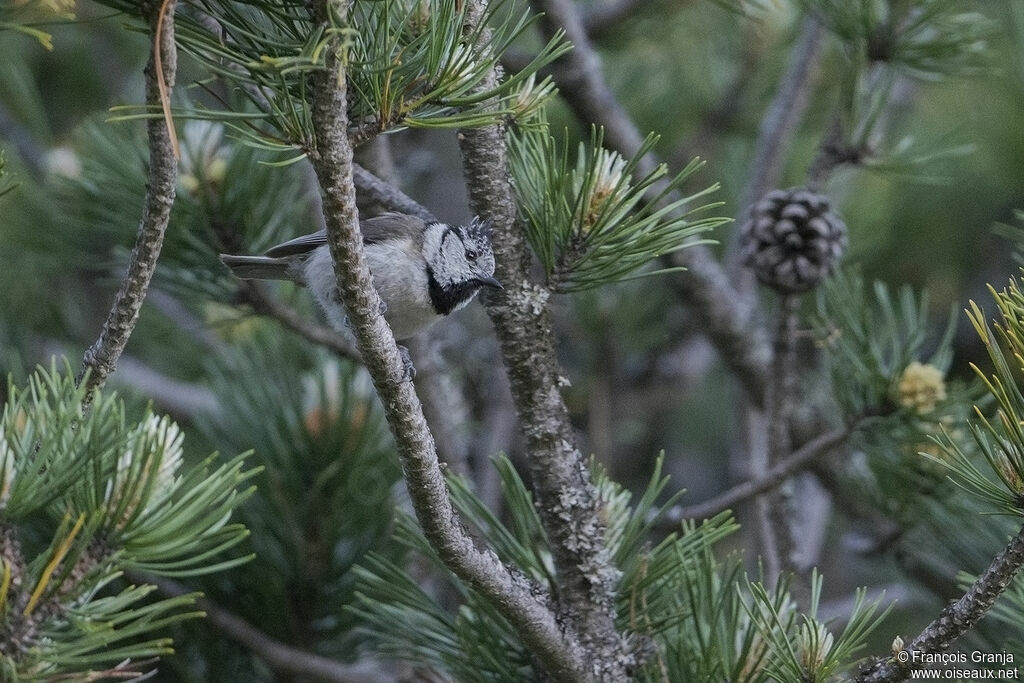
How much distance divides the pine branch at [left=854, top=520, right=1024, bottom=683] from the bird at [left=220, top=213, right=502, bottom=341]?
95 centimetres

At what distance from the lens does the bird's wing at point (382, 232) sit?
6.18 ft

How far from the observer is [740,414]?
260 cm

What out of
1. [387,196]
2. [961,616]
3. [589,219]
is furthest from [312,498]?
[961,616]

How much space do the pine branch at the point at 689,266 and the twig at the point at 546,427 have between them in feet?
2.92

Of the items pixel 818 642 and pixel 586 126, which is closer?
pixel 818 642

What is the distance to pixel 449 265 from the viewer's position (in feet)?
5.88

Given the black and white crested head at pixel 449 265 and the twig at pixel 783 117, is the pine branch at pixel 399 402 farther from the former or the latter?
the twig at pixel 783 117

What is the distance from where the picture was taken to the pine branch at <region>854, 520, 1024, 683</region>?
98cm

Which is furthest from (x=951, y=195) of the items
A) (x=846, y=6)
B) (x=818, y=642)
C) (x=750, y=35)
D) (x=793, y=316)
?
(x=818, y=642)

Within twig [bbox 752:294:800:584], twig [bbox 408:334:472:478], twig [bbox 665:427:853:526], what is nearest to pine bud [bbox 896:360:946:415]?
twig [bbox 665:427:853:526]

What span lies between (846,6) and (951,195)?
1462mm

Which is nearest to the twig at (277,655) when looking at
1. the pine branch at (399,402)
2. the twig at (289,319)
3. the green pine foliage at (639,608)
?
the green pine foliage at (639,608)

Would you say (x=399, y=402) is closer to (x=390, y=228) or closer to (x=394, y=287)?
(x=394, y=287)

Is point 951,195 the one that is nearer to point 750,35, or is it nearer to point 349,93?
point 750,35
